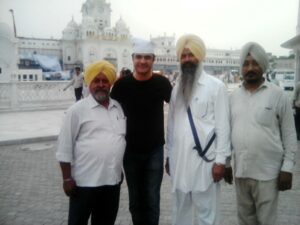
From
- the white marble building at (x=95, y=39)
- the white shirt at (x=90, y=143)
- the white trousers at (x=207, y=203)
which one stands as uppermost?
the white marble building at (x=95, y=39)

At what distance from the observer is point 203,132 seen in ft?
9.63

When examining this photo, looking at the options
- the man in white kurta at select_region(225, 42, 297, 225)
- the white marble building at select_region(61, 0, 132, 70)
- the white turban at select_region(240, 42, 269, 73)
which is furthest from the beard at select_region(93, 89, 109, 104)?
the white marble building at select_region(61, 0, 132, 70)

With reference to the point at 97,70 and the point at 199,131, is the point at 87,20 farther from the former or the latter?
the point at 199,131

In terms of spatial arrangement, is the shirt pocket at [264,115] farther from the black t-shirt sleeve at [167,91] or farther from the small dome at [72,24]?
the small dome at [72,24]

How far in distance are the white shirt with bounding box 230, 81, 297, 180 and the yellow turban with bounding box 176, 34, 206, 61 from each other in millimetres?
565

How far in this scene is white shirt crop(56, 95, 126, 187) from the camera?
2.76 meters

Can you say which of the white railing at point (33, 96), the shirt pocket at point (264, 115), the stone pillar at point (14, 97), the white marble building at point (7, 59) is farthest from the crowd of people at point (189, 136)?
the white marble building at point (7, 59)

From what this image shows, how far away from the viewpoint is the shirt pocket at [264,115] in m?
2.81

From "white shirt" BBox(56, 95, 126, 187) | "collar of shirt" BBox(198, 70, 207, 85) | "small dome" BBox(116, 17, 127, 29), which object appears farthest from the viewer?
"small dome" BBox(116, 17, 127, 29)

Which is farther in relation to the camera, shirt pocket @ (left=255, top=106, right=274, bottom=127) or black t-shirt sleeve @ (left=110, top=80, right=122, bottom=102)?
black t-shirt sleeve @ (left=110, top=80, right=122, bottom=102)

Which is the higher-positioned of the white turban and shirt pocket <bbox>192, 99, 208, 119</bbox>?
the white turban

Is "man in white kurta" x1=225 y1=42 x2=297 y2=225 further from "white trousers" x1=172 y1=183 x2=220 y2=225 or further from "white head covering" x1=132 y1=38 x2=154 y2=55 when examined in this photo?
"white head covering" x1=132 y1=38 x2=154 y2=55

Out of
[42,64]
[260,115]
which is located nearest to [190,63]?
[260,115]

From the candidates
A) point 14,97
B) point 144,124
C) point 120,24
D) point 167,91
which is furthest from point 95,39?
point 144,124
